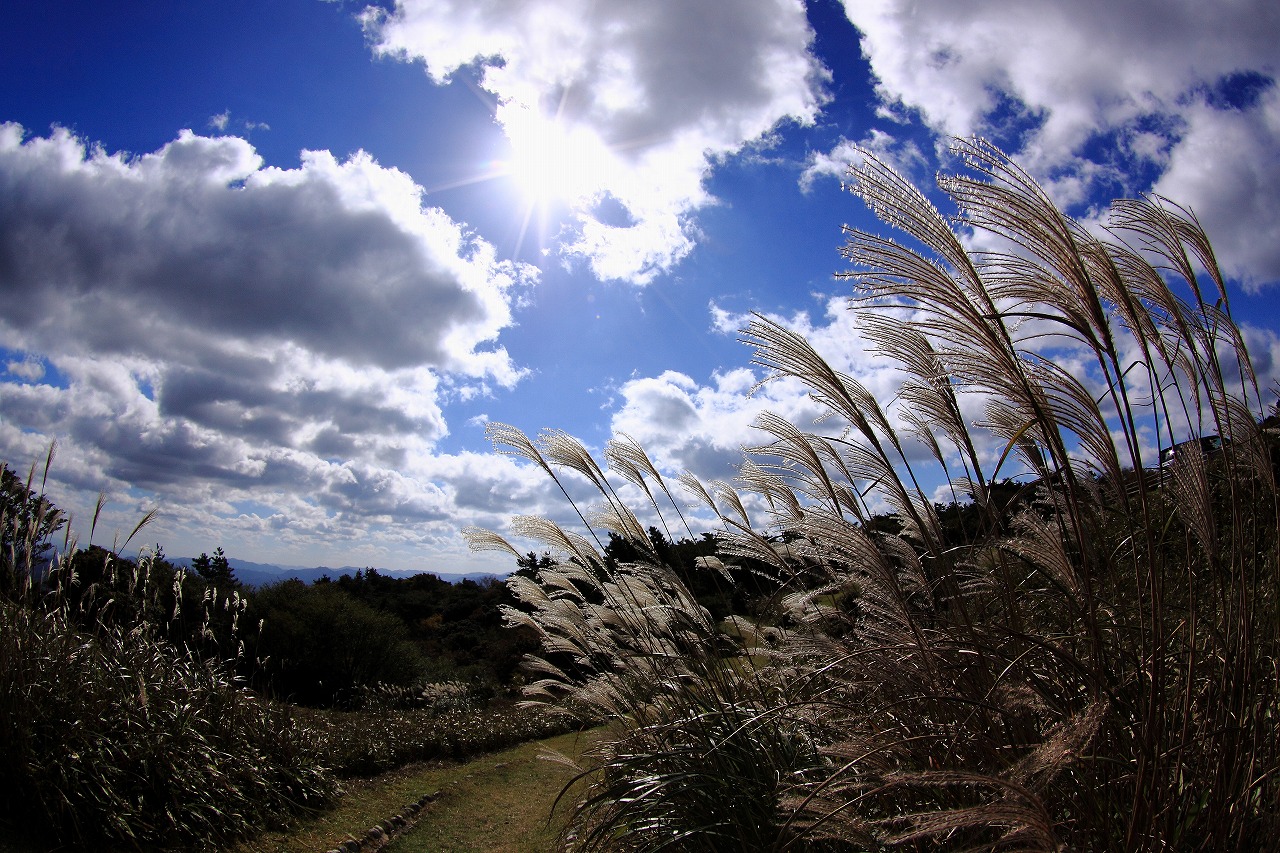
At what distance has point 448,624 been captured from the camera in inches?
824

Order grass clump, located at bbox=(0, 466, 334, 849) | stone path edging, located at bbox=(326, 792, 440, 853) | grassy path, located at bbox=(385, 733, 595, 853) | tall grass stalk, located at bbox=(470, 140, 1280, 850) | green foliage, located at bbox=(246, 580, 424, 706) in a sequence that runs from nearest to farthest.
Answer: tall grass stalk, located at bbox=(470, 140, 1280, 850)
grass clump, located at bbox=(0, 466, 334, 849)
stone path edging, located at bbox=(326, 792, 440, 853)
grassy path, located at bbox=(385, 733, 595, 853)
green foliage, located at bbox=(246, 580, 424, 706)

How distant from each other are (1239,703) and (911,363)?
1068 millimetres

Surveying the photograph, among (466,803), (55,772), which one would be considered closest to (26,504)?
(55,772)

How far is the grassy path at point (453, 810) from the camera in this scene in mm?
5141

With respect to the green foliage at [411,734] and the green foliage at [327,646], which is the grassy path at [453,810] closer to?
the green foliage at [411,734]

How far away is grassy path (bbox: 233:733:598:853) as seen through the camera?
5.14 meters

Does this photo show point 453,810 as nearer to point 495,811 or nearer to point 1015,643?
point 495,811

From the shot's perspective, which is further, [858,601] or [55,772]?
[55,772]

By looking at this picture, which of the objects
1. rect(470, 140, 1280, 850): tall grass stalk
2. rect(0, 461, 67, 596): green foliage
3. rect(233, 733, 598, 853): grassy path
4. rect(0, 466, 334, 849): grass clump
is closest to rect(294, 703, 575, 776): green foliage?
rect(233, 733, 598, 853): grassy path

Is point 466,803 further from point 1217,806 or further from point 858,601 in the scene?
point 1217,806

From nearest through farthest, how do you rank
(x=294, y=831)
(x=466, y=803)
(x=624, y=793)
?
(x=624, y=793) → (x=294, y=831) → (x=466, y=803)

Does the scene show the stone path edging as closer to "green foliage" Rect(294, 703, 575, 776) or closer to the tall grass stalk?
"green foliage" Rect(294, 703, 575, 776)

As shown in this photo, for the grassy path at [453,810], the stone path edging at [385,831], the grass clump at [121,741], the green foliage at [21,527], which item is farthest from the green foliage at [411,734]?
the green foliage at [21,527]

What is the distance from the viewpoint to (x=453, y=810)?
655 centimetres
